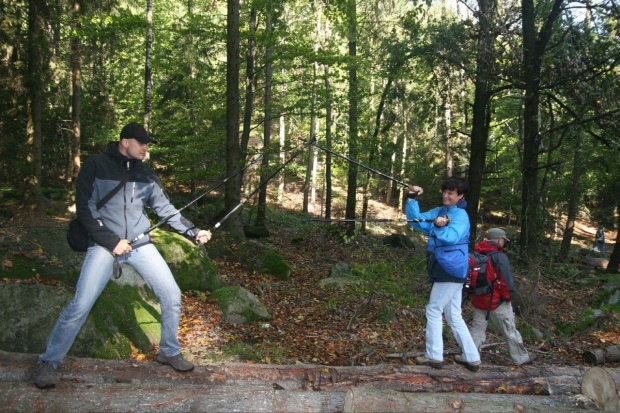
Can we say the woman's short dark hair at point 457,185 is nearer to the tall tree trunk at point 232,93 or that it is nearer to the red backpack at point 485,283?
the red backpack at point 485,283

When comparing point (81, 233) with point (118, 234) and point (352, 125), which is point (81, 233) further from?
point (352, 125)

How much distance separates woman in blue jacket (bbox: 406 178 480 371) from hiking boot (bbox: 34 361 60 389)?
376cm

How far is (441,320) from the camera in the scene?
4809 millimetres

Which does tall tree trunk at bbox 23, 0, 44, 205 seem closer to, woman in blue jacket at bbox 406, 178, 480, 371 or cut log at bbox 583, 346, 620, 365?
woman in blue jacket at bbox 406, 178, 480, 371

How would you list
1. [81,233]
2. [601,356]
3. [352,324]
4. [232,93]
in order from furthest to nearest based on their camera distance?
[232,93], [352,324], [601,356], [81,233]

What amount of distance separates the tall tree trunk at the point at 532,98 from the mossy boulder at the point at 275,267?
6.29m

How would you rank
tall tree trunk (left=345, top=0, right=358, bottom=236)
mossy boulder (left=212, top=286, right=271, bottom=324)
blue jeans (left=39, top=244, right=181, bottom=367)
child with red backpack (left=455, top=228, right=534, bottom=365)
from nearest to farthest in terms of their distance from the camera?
blue jeans (left=39, top=244, right=181, bottom=367), child with red backpack (left=455, top=228, right=534, bottom=365), mossy boulder (left=212, top=286, right=271, bottom=324), tall tree trunk (left=345, top=0, right=358, bottom=236)

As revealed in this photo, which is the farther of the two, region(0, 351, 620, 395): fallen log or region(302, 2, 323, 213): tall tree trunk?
region(302, 2, 323, 213): tall tree trunk

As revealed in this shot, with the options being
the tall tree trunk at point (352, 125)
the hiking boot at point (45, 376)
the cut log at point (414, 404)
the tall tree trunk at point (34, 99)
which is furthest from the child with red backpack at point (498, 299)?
the tall tree trunk at point (34, 99)

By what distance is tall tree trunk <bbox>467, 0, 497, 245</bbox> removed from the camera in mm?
11359

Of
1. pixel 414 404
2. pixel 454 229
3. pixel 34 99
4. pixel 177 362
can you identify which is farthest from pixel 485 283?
pixel 34 99

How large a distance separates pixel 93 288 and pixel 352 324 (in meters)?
5.11

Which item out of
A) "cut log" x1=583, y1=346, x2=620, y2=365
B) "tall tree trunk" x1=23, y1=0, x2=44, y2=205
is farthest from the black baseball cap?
"tall tree trunk" x1=23, y1=0, x2=44, y2=205

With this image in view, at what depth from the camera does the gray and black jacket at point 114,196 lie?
3773 mm
